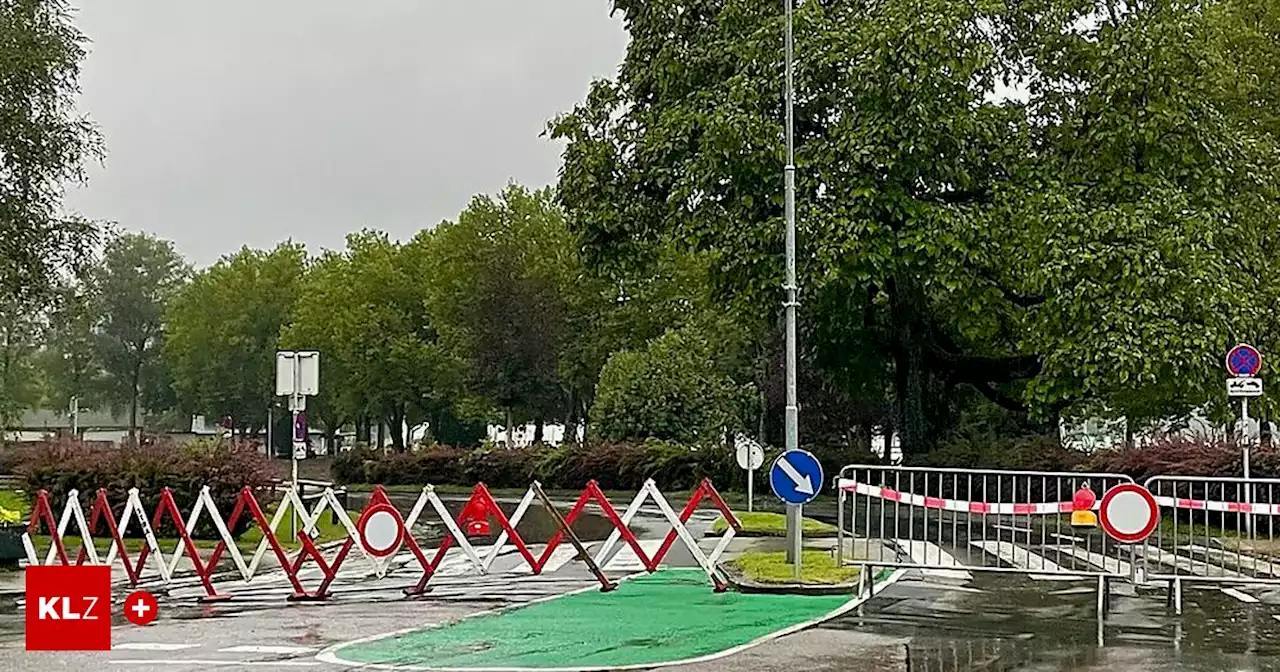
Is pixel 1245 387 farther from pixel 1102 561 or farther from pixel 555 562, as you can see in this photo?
pixel 555 562

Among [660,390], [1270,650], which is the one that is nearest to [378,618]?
[1270,650]

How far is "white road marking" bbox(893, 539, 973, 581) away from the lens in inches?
603

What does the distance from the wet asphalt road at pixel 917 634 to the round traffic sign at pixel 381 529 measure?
127cm

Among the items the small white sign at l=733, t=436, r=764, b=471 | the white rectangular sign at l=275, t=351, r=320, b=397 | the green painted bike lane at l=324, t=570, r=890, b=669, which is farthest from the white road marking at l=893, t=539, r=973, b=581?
the small white sign at l=733, t=436, r=764, b=471

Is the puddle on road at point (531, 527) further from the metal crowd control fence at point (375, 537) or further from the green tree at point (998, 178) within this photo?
the green tree at point (998, 178)

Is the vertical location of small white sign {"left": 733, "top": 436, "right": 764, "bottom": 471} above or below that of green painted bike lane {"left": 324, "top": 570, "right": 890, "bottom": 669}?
above

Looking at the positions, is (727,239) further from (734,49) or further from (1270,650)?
(1270,650)

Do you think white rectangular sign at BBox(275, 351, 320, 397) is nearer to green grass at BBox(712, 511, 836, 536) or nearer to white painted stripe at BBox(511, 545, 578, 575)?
white painted stripe at BBox(511, 545, 578, 575)

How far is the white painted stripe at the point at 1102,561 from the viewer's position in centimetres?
1428

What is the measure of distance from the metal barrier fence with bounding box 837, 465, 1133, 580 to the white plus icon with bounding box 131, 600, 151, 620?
23.4ft

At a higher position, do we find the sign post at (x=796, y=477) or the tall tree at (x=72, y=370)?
the tall tree at (x=72, y=370)

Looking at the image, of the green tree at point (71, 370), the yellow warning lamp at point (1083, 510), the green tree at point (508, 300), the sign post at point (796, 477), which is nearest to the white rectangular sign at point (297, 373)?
the sign post at point (796, 477)

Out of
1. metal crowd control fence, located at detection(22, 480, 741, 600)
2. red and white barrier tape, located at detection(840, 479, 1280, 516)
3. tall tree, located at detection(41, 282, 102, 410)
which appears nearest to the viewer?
red and white barrier tape, located at detection(840, 479, 1280, 516)

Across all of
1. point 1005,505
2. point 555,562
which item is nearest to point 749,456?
point 555,562
